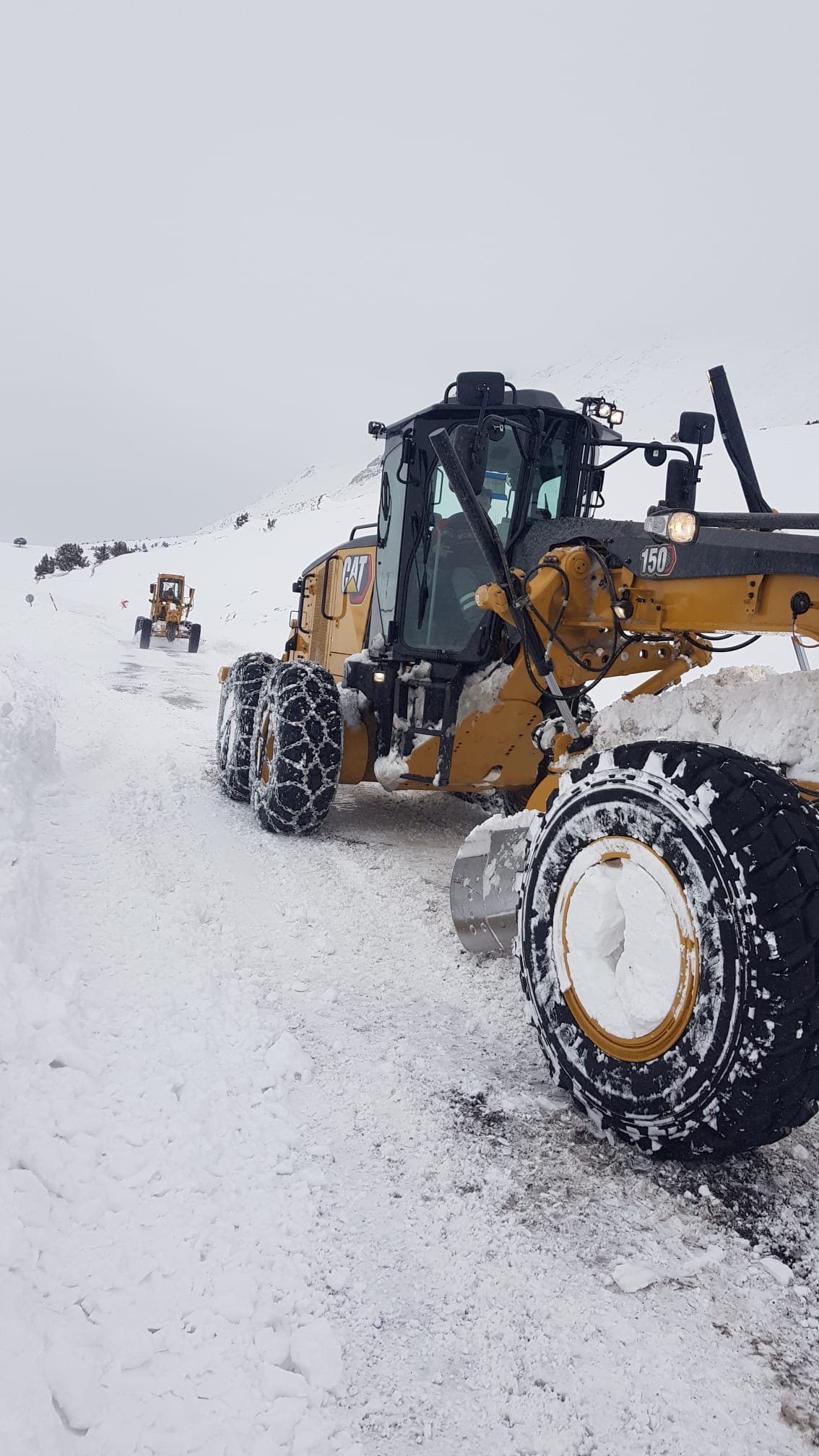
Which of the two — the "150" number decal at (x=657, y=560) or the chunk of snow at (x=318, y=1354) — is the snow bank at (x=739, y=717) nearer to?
the "150" number decal at (x=657, y=560)

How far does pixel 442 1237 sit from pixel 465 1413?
1.58ft

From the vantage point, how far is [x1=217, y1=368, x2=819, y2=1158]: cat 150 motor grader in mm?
2227

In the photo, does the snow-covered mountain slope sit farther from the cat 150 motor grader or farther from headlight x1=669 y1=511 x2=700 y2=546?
headlight x1=669 y1=511 x2=700 y2=546

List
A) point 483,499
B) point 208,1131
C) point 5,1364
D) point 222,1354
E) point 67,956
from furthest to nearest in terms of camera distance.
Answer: point 483,499, point 67,956, point 208,1131, point 222,1354, point 5,1364

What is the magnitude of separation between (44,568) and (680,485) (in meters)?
55.5

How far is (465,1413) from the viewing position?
5.56 ft

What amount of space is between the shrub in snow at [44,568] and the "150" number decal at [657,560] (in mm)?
51980

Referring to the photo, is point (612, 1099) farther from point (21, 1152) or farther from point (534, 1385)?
point (21, 1152)

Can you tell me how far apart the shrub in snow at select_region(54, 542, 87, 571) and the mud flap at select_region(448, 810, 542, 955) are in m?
54.0

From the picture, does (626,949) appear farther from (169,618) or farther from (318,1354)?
(169,618)

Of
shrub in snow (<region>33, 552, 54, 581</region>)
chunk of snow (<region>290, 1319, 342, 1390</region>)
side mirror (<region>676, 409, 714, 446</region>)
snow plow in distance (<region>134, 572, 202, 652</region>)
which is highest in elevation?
shrub in snow (<region>33, 552, 54, 581</region>)

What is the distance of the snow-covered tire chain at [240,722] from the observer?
6.84 metres

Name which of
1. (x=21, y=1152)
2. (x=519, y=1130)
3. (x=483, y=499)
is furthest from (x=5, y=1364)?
(x=483, y=499)

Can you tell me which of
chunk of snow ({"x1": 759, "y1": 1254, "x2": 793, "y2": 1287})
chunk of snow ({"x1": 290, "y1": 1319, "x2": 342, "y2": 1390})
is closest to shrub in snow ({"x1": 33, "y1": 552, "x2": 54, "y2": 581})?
chunk of snow ({"x1": 290, "y1": 1319, "x2": 342, "y2": 1390})
